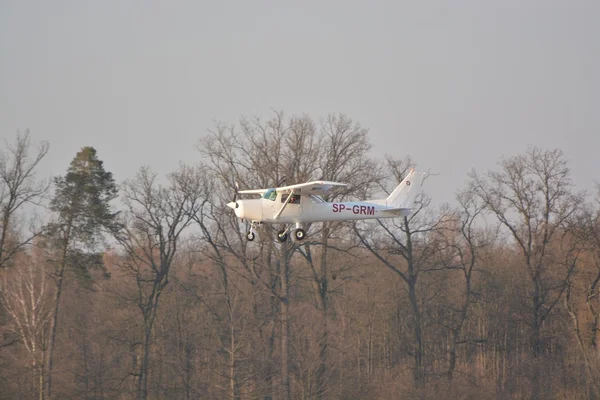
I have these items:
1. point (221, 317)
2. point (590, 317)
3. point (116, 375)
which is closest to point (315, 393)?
point (221, 317)

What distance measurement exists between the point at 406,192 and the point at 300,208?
218 inches

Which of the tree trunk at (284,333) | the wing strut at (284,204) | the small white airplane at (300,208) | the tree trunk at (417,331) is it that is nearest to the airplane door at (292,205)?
the small white airplane at (300,208)

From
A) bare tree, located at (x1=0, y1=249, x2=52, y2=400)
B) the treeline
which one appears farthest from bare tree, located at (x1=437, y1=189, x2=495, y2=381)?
bare tree, located at (x1=0, y1=249, x2=52, y2=400)

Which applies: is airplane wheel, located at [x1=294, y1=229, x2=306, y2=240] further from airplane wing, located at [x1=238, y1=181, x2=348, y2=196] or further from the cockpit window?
the cockpit window

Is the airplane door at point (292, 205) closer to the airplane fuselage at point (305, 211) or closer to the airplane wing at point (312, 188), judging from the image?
the airplane fuselage at point (305, 211)

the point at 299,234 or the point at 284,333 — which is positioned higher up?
the point at 299,234

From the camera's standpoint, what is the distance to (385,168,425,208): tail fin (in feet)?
95.9

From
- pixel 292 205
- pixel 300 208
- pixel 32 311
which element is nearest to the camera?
pixel 292 205

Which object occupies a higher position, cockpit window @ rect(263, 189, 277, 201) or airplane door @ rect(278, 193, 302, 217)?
cockpit window @ rect(263, 189, 277, 201)

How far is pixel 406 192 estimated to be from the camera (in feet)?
96.9

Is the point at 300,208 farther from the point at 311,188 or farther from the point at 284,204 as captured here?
the point at 311,188

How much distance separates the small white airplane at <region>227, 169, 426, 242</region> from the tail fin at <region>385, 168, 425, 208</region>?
98cm

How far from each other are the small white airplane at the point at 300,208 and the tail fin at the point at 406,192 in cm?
98

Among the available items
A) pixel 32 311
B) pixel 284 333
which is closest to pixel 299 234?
pixel 32 311
